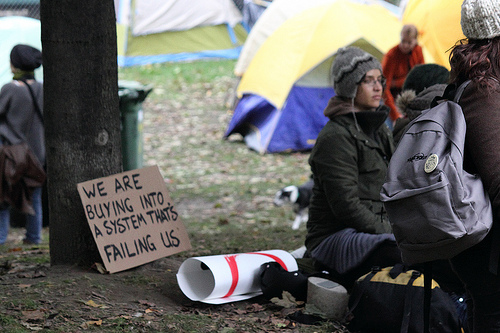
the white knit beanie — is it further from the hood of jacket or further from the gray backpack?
the hood of jacket

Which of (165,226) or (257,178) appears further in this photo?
(257,178)

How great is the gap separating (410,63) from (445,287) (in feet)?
15.3

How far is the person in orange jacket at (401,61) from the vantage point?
7785 millimetres

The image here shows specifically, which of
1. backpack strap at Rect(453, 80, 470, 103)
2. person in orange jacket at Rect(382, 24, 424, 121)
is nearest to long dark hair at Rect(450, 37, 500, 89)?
backpack strap at Rect(453, 80, 470, 103)

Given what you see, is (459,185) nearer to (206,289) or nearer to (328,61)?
(206,289)

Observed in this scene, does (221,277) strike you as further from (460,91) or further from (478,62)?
(478,62)

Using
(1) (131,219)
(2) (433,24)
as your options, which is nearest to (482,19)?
(1) (131,219)

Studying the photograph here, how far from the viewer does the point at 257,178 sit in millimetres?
9375

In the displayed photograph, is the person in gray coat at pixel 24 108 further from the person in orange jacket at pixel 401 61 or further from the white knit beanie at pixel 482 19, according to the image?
the white knit beanie at pixel 482 19

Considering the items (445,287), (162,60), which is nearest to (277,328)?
(445,287)

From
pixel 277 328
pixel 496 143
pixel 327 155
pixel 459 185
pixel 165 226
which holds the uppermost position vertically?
pixel 496 143

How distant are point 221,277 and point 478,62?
6.53 ft

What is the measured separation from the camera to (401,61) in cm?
795

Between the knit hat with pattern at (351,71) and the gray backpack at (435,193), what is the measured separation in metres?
1.77
